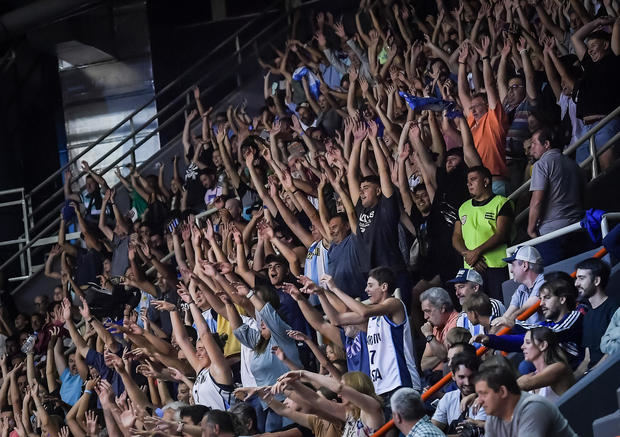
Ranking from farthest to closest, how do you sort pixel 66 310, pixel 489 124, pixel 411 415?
1. pixel 66 310
2. pixel 489 124
3. pixel 411 415

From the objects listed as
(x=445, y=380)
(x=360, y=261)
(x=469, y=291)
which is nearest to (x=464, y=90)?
(x=360, y=261)

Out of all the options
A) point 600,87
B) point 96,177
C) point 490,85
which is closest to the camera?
point 600,87

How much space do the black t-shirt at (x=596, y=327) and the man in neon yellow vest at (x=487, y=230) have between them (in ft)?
5.40

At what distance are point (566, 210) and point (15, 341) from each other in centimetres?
668

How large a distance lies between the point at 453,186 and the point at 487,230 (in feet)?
2.27

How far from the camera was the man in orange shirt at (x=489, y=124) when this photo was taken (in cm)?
848

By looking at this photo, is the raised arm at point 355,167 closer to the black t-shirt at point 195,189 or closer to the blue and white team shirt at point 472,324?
the blue and white team shirt at point 472,324

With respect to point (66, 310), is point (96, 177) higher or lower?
higher

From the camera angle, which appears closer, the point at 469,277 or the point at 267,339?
the point at 469,277

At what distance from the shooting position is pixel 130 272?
1088cm

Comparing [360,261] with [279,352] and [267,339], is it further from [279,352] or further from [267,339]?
[279,352]

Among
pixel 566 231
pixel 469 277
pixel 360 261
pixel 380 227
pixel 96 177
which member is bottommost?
pixel 469 277

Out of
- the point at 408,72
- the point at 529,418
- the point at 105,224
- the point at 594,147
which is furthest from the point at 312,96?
the point at 529,418

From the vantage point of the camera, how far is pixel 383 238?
25.8ft
